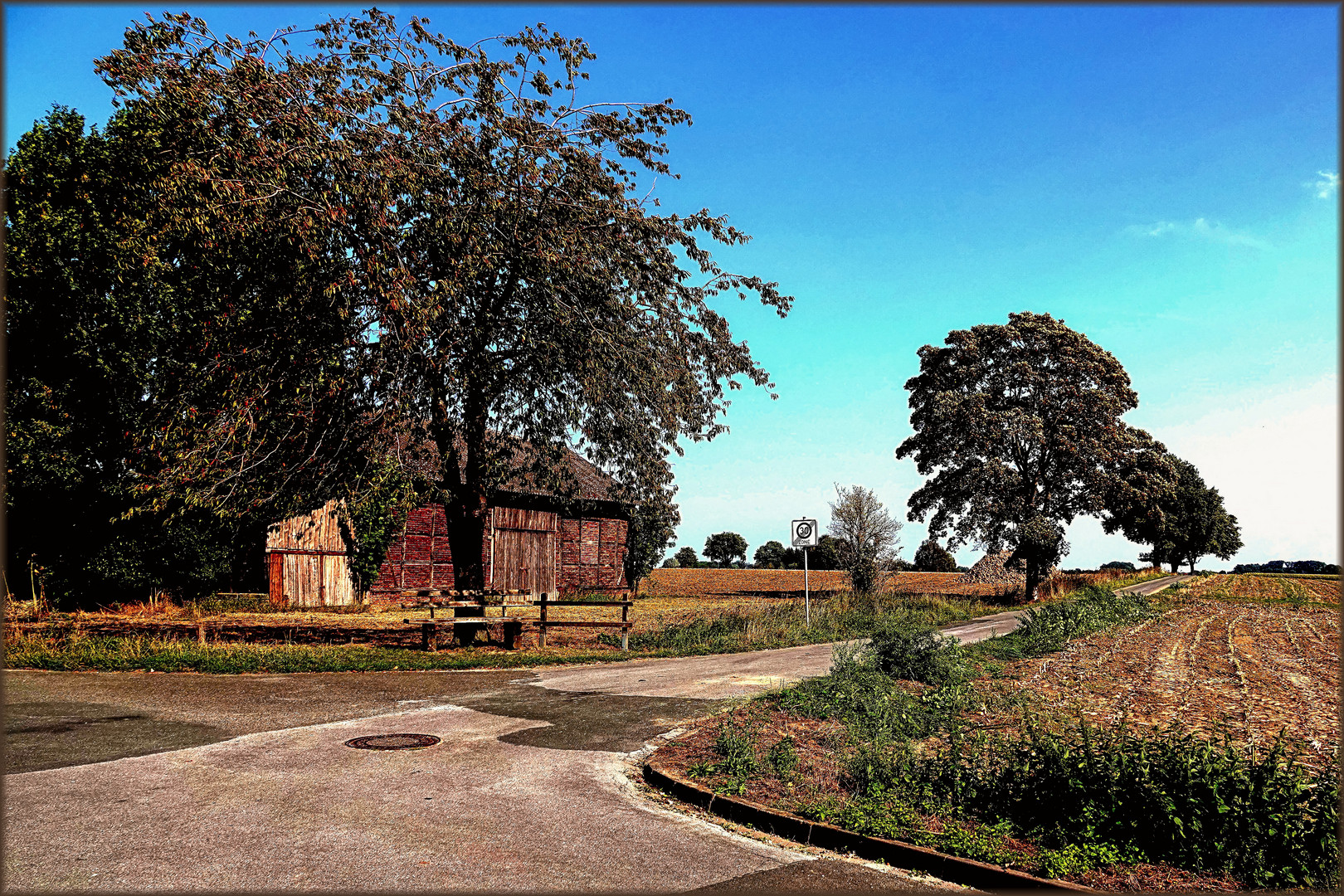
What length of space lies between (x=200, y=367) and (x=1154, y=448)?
38.0m

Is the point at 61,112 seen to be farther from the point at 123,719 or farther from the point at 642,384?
the point at 123,719

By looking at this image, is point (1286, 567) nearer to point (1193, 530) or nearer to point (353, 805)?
point (1193, 530)

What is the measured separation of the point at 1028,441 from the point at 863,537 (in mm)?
10448

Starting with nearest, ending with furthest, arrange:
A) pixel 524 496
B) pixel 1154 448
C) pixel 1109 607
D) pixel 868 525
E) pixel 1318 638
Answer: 1. pixel 1318 638
2. pixel 1109 607
3. pixel 868 525
4. pixel 524 496
5. pixel 1154 448

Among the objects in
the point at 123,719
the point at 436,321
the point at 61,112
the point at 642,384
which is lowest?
the point at 123,719

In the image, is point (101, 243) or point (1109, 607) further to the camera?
point (1109, 607)

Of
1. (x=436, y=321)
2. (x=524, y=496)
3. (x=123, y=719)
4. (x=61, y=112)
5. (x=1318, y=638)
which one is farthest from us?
(x=524, y=496)

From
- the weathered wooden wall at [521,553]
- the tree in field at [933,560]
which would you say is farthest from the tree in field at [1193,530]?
the weathered wooden wall at [521,553]

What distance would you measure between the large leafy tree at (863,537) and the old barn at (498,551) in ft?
27.5

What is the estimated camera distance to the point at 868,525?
29281 mm

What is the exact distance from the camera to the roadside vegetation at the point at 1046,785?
17.2 ft

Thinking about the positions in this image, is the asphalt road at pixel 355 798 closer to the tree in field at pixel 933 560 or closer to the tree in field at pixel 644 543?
the tree in field at pixel 644 543

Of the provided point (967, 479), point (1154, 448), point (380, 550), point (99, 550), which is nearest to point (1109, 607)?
point (967, 479)

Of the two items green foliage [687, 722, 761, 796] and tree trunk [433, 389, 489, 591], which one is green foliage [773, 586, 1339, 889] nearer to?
green foliage [687, 722, 761, 796]
